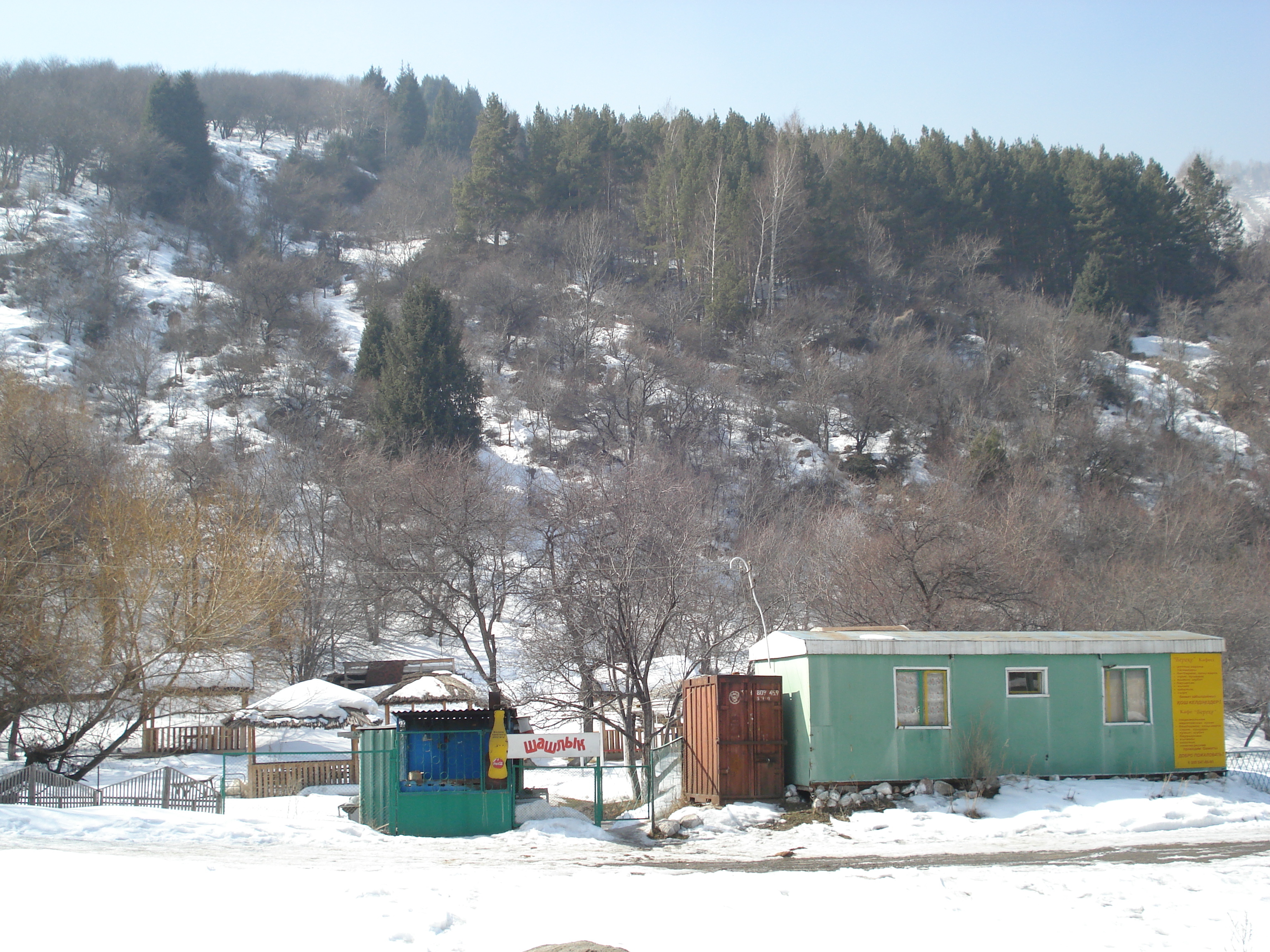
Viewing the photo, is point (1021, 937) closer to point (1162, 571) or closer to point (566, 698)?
point (566, 698)

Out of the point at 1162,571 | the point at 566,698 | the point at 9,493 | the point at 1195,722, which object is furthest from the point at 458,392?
the point at 1195,722

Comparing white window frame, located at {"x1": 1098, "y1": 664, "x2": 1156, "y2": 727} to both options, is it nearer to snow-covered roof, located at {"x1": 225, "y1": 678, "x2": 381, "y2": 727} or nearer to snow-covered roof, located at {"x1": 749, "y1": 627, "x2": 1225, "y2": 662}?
snow-covered roof, located at {"x1": 749, "y1": 627, "x2": 1225, "y2": 662}

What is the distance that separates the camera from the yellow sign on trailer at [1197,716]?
1673cm

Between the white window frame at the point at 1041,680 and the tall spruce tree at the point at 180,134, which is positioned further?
the tall spruce tree at the point at 180,134

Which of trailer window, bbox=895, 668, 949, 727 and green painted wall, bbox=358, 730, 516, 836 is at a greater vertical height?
trailer window, bbox=895, 668, 949, 727

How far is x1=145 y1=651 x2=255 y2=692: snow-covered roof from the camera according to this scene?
23.2 meters

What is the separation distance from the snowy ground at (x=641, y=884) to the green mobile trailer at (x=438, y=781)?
526 mm

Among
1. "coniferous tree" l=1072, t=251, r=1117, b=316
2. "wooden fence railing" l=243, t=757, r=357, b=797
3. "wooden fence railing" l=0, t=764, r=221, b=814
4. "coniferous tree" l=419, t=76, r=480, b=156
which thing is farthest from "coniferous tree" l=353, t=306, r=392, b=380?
"coniferous tree" l=1072, t=251, r=1117, b=316

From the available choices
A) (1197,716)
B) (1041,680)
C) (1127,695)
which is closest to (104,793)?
(1041,680)

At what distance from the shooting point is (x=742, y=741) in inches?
615

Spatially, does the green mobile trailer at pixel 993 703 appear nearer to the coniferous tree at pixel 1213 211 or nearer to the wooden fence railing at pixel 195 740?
the wooden fence railing at pixel 195 740

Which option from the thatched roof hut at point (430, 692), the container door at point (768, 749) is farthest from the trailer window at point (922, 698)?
the thatched roof hut at point (430, 692)

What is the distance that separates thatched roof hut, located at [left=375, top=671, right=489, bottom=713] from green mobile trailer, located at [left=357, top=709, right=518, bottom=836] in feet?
40.2

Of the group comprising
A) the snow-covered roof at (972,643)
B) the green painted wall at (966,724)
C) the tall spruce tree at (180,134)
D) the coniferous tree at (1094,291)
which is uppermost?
the tall spruce tree at (180,134)
